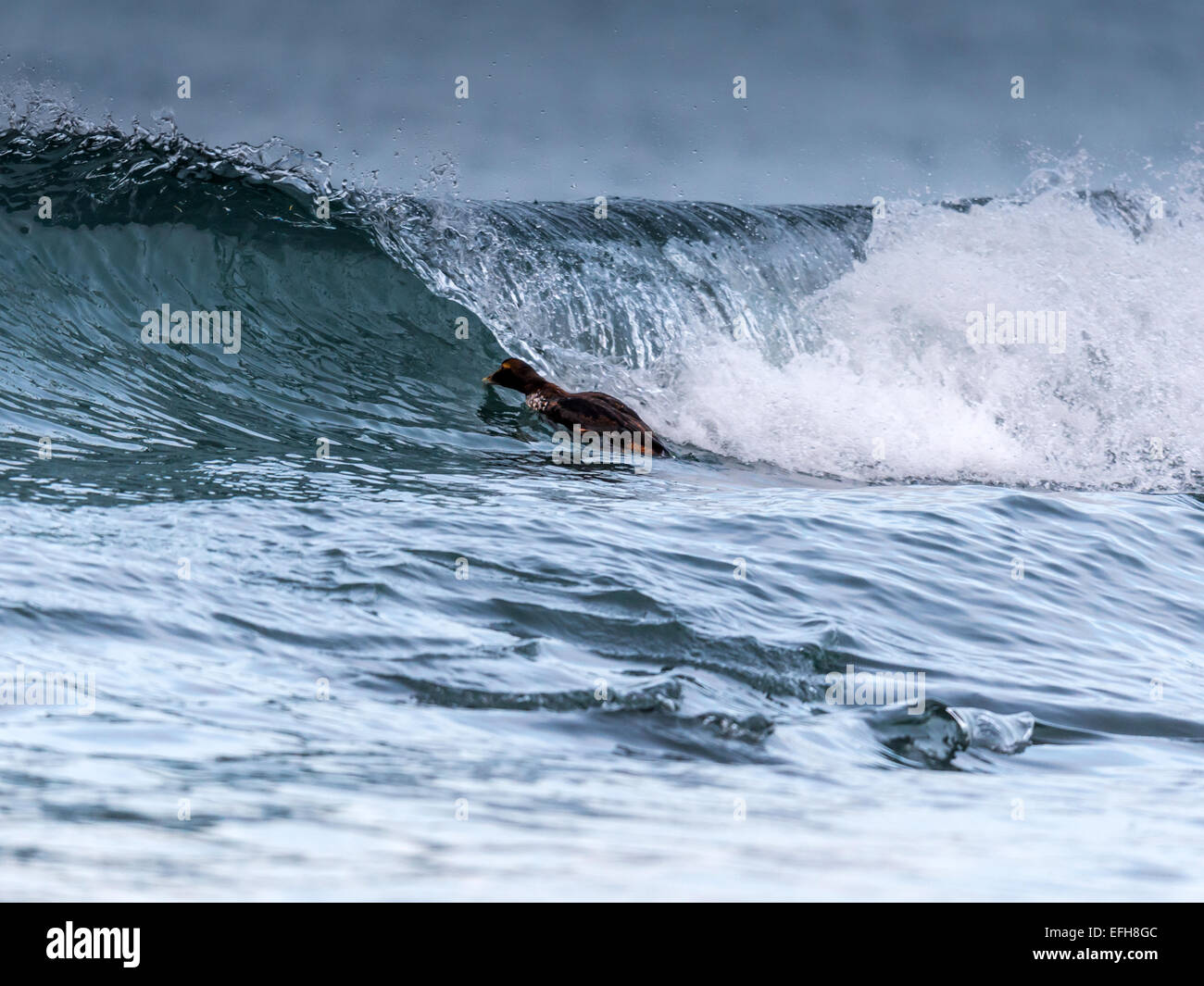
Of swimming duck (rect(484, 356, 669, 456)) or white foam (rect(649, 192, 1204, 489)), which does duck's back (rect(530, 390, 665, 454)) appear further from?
white foam (rect(649, 192, 1204, 489))

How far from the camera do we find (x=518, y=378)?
9758mm

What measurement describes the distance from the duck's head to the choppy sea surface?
285mm

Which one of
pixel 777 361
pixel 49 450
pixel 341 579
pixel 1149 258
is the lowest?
pixel 341 579

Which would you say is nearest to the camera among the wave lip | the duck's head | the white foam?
the duck's head

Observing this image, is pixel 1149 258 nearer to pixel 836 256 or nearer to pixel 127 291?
pixel 836 256

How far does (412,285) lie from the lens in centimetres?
1186

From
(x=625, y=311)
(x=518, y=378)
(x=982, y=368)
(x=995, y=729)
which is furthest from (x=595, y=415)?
(x=995, y=729)

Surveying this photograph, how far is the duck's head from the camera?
383 inches

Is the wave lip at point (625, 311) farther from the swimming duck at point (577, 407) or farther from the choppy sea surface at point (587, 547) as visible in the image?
the swimming duck at point (577, 407)

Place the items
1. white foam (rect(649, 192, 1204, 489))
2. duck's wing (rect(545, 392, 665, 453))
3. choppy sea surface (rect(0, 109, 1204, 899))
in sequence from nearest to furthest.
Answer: choppy sea surface (rect(0, 109, 1204, 899))
duck's wing (rect(545, 392, 665, 453))
white foam (rect(649, 192, 1204, 489))

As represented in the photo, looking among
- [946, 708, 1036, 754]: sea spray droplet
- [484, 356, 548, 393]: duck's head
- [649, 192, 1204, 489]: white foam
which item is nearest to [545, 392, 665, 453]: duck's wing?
[484, 356, 548, 393]: duck's head

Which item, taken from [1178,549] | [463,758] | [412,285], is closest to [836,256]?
[412,285]
